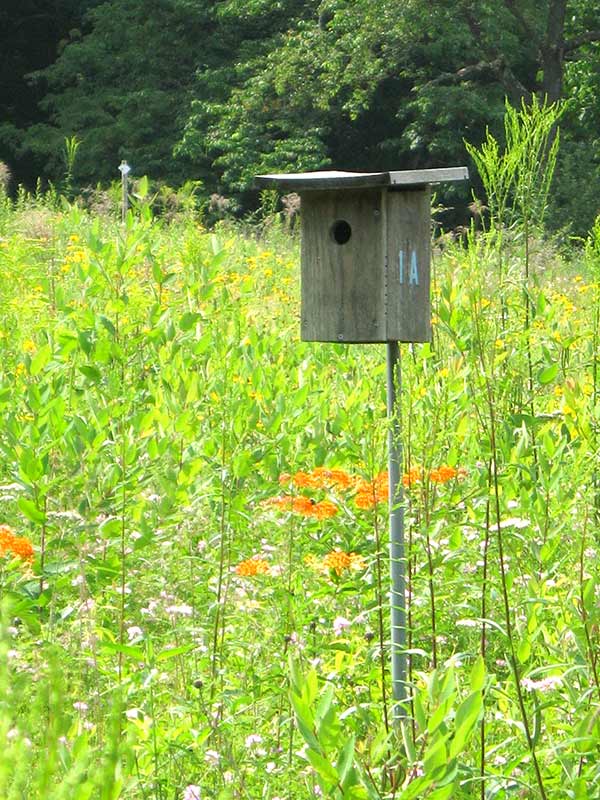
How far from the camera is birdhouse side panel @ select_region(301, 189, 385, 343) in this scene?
3.18 meters

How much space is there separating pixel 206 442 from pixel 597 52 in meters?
19.9

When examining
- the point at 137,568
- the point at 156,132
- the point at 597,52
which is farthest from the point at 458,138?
the point at 137,568

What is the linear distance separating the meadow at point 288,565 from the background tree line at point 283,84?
18.0 metres

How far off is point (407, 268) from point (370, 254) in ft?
0.34

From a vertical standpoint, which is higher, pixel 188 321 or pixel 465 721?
pixel 188 321

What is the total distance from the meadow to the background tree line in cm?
1795

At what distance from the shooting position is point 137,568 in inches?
147

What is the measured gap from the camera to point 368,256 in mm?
3213

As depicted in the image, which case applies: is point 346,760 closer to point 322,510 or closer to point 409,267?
point 322,510

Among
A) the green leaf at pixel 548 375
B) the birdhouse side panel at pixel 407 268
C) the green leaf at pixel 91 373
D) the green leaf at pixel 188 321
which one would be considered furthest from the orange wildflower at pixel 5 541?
the green leaf at pixel 188 321

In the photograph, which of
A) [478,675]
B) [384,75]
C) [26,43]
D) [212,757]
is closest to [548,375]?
[212,757]

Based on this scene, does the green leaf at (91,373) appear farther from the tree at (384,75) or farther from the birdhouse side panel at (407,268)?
the tree at (384,75)

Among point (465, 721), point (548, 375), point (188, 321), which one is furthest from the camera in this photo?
point (188, 321)

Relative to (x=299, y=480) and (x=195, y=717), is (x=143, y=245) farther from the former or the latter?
(x=195, y=717)
